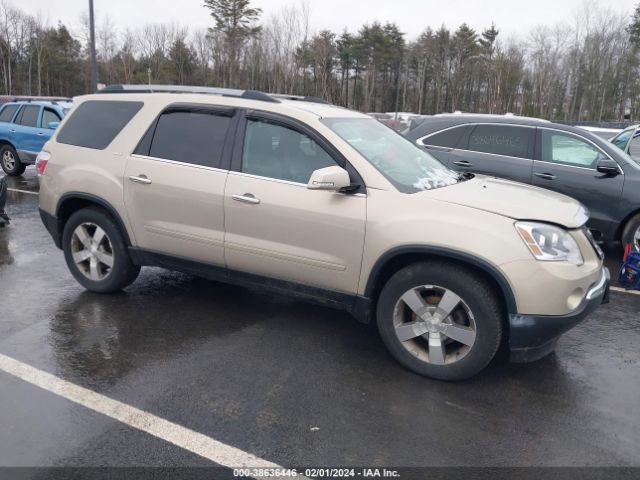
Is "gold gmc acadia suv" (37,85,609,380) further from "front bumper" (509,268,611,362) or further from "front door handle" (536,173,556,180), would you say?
"front door handle" (536,173,556,180)

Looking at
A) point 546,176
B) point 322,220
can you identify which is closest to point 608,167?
point 546,176

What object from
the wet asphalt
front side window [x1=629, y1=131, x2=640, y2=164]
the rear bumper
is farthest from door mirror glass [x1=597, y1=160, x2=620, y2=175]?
the rear bumper

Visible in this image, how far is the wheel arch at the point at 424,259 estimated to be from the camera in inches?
138

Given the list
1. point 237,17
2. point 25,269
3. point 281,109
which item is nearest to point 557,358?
point 281,109

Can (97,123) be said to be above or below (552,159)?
above

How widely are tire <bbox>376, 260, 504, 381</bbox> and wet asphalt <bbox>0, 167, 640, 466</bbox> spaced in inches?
5.9

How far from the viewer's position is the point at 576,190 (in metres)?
A: 7.21

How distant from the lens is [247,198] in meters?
4.26

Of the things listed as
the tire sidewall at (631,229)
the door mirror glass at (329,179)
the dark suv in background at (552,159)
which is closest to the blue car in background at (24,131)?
the dark suv in background at (552,159)

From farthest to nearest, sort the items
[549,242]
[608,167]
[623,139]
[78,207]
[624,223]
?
[623,139]
[624,223]
[608,167]
[78,207]
[549,242]

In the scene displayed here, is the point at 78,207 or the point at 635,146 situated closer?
the point at 78,207

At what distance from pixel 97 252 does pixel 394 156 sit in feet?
9.26

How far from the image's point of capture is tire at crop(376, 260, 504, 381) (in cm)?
359

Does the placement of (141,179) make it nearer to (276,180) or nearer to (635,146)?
(276,180)
